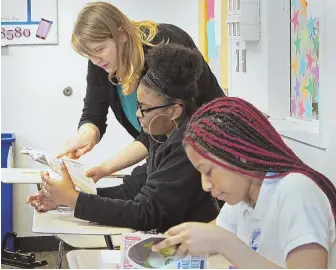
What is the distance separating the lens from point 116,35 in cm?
185

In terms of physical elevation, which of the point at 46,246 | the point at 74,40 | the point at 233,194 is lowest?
the point at 46,246

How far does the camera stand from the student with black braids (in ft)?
5.24

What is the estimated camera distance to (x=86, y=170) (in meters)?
2.03

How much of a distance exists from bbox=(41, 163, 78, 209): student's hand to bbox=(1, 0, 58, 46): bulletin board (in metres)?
2.03

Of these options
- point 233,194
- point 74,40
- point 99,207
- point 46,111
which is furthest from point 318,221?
point 46,111

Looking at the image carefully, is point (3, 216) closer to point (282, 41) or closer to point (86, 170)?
point (86, 170)

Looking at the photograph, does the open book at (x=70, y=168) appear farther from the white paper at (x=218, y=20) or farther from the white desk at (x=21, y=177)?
the white paper at (x=218, y=20)

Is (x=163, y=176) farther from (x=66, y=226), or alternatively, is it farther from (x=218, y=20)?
(x=218, y=20)

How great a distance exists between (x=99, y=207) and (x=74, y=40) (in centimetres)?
58

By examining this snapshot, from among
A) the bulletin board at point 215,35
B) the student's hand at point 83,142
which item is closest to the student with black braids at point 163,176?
the student's hand at point 83,142

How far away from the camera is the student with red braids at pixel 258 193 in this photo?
1.04m

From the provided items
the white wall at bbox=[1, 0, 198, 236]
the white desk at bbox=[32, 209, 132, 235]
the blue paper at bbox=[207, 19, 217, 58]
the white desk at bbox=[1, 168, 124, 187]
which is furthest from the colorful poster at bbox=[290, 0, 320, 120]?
the white wall at bbox=[1, 0, 198, 236]

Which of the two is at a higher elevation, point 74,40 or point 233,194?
point 74,40

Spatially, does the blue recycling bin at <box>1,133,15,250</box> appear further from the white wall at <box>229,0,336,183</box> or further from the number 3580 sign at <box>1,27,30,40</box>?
the white wall at <box>229,0,336,183</box>
